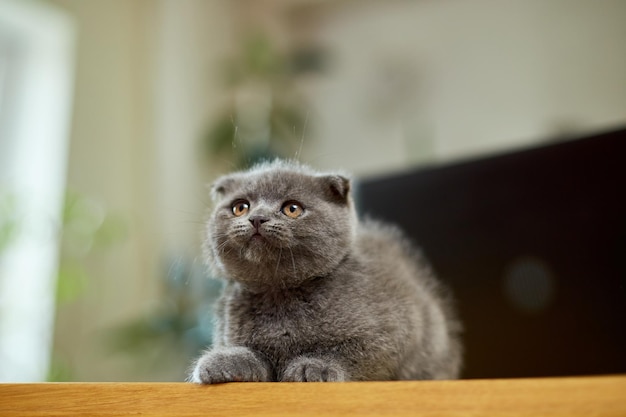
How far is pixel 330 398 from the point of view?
61cm

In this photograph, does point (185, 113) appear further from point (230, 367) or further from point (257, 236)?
point (230, 367)

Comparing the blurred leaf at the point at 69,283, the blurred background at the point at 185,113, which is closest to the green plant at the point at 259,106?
the blurred background at the point at 185,113

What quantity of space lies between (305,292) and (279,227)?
120 millimetres

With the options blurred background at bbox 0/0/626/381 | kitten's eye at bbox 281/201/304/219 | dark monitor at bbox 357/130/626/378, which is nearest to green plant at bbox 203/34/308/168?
blurred background at bbox 0/0/626/381

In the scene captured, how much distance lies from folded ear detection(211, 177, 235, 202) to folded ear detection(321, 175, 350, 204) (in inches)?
6.4

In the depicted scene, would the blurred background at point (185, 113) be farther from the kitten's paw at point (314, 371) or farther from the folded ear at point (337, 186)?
the kitten's paw at point (314, 371)

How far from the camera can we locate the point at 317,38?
361cm

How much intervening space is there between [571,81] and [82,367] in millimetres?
2646

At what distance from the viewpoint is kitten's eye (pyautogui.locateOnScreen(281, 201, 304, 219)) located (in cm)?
89

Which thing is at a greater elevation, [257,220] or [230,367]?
[257,220]

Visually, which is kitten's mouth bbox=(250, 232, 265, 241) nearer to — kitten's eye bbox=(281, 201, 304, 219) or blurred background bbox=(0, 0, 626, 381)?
kitten's eye bbox=(281, 201, 304, 219)

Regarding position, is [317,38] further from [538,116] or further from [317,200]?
[317,200]

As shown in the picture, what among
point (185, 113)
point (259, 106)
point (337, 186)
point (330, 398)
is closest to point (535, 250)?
point (337, 186)

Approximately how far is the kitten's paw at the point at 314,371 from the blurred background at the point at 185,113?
117 cm
